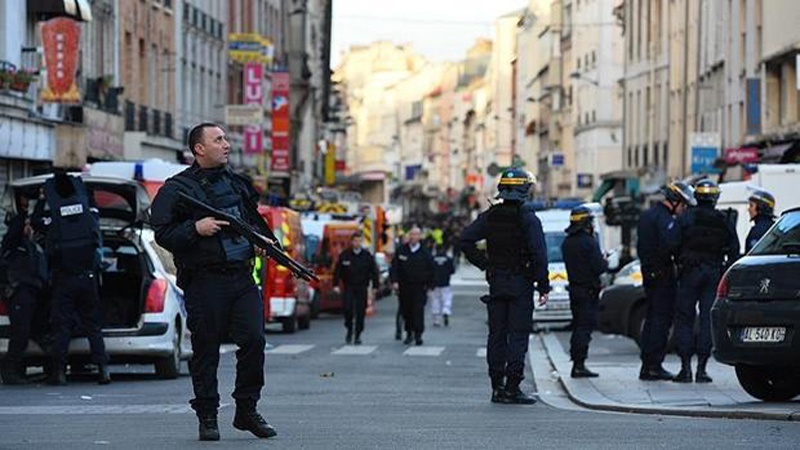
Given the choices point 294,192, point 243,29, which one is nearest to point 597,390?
point 243,29

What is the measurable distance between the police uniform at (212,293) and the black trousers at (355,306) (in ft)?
66.8

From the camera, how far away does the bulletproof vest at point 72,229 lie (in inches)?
789

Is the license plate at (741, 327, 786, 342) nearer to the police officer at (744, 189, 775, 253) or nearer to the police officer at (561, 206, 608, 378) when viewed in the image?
the police officer at (744, 189, 775, 253)

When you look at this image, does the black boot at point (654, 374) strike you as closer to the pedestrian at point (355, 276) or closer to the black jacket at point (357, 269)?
the pedestrian at point (355, 276)

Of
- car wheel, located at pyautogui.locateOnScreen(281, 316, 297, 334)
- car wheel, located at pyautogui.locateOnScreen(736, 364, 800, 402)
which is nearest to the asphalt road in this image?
car wheel, located at pyautogui.locateOnScreen(736, 364, 800, 402)

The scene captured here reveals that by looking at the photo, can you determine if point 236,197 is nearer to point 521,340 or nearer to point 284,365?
point 521,340

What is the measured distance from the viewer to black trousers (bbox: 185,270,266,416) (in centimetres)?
1305

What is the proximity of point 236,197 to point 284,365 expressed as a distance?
12.1 meters

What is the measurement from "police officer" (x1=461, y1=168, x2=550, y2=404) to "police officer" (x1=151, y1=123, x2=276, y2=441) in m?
4.68

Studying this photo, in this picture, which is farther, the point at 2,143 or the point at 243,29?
the point at 243,29

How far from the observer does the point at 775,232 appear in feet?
55.6

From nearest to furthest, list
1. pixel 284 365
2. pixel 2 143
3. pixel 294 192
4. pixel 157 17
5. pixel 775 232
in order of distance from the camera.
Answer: pixel 775 232 < pixel 284 365 < pixel 2 143 < pixel 157 17 < pixel 294 192

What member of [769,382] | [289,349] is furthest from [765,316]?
[289,349]

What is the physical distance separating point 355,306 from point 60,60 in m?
9.26
